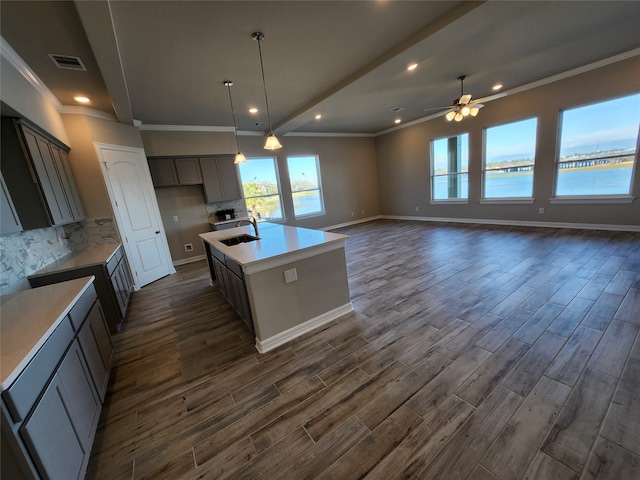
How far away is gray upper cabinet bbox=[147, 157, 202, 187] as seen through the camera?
196 inches

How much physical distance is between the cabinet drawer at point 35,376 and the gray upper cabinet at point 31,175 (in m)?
1.80

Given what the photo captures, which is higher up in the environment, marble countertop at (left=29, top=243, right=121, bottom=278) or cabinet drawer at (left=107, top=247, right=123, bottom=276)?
marble countertop at (left=29, top=243, right=121, bottom=278)

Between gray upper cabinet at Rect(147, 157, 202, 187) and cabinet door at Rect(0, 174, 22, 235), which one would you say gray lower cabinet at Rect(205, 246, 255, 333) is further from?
gray upper cabinet at Rect(147, 157, 202, 187)

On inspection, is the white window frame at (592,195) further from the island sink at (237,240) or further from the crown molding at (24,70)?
the crown molding at (24,70)

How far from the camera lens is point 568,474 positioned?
1159 mm

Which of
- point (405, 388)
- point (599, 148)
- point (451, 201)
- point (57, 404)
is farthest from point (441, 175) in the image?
point (57, 404)

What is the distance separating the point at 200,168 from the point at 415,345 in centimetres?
532

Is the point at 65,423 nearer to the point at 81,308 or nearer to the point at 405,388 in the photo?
the point at 81,308

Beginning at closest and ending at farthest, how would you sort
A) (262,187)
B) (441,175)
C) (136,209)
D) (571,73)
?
1. (136,209)
2. (571,73)
3. (262,187)
4. (441,175)

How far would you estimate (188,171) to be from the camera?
5258 millimetres

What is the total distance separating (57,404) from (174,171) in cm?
482

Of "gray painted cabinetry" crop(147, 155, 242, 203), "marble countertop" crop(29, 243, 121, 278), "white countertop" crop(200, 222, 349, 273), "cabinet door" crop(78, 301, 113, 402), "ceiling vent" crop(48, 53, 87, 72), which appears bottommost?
"cabinet door" crop(78, 301, 113, 402)

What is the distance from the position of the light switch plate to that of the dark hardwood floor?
37cm

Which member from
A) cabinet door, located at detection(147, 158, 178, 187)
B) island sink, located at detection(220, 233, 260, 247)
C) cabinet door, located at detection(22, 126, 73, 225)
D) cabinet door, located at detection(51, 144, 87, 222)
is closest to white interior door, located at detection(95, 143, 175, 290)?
cabinet door, located at detection(51, 144, 87, 222)
